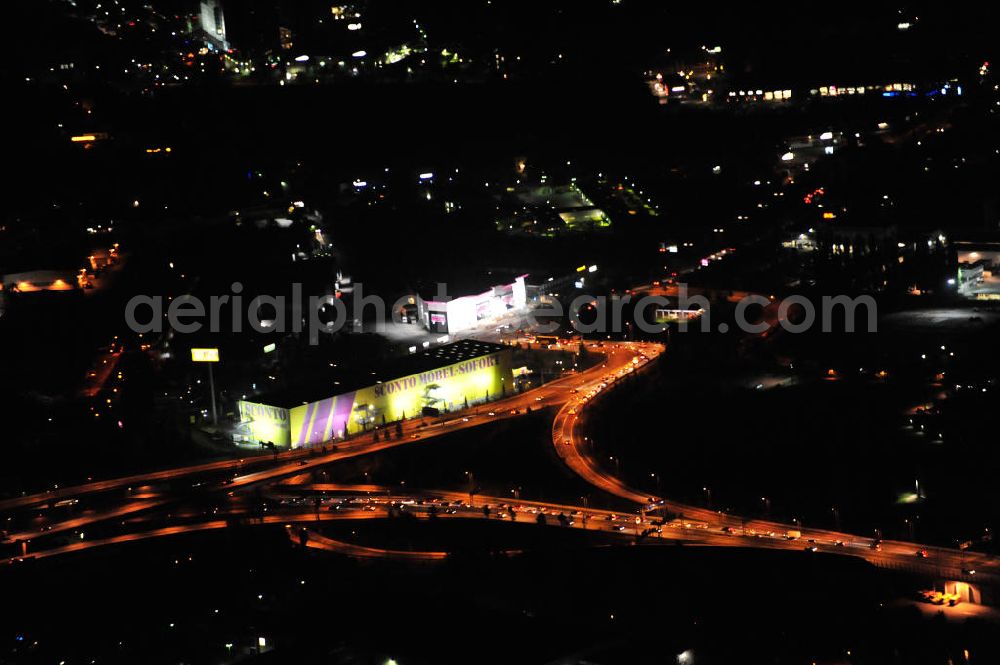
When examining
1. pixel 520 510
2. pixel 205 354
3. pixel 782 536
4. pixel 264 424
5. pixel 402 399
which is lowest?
pixel 782 536

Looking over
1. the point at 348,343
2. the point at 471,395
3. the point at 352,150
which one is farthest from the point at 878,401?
the point at 352,150

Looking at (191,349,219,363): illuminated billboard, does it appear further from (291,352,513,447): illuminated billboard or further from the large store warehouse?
(291,352,513,447): illuminated billboard

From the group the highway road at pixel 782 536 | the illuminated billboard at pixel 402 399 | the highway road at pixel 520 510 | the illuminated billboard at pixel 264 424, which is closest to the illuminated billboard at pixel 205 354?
the illuminated billboard at pixel 264 424

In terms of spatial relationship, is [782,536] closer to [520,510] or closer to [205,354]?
[520,510]

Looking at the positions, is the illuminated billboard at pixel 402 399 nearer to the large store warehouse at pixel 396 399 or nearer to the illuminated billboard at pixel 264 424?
the large store warehouse at pixel 396 399

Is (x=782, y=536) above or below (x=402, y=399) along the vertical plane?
below

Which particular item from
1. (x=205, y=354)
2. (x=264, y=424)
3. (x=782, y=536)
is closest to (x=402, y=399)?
(x=264, y=424)

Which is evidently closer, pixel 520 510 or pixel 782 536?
pixel 782 536

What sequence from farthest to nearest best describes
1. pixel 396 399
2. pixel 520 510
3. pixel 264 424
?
pixel 396 399
pixel 264 424
pixel 520 510

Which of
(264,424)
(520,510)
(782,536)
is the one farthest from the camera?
(264,424)

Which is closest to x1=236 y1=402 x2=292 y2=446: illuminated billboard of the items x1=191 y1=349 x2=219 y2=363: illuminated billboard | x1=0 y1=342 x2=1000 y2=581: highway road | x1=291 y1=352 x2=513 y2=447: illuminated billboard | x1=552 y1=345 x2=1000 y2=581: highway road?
x1=291 y1=352 x2=513 y2=447: illuminated billboard
